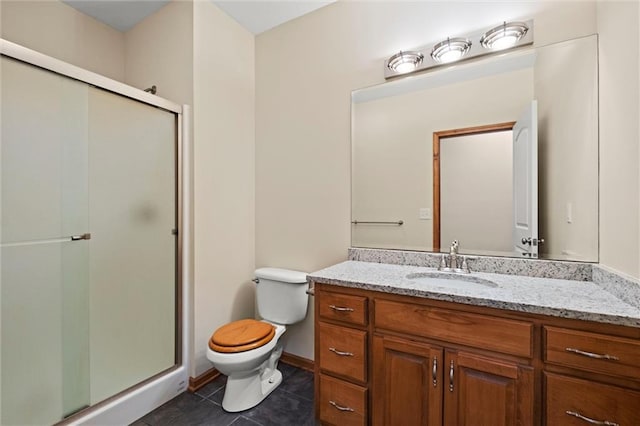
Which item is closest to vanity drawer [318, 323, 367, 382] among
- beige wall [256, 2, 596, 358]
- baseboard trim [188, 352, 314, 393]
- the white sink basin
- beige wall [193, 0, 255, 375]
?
the white sink basin

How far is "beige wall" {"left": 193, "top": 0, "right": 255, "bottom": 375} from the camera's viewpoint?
1.93 m

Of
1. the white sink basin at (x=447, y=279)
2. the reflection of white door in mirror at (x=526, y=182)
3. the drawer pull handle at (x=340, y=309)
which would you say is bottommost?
the drawer pull handle at (x=340, y=309)

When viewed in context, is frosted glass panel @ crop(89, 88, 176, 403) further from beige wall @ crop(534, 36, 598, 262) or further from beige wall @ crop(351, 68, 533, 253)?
beige wall @ crop(534, 36, 598, 262)

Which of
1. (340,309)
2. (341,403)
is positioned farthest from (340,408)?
A: (340,309)

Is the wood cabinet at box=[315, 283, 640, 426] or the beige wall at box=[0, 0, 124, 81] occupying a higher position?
the beige wall at box=[0, 0, 124, 81]

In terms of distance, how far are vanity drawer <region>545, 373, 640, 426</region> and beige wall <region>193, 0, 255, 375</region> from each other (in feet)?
6.15

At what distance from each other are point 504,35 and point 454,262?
1.20 m

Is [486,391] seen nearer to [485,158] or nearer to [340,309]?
[340,309]

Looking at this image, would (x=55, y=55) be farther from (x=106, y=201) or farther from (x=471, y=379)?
(x=471, y=379)

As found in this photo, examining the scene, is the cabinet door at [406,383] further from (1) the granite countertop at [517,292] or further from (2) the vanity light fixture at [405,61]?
(2) the vanity light fixture at [405,61]

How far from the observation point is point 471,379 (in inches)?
43.3

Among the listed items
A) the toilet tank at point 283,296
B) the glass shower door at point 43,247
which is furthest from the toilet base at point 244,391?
the glass shower door at point 43,247

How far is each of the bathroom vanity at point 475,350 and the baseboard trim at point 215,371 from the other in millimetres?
669

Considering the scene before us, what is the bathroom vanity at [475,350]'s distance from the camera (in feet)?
3.01
